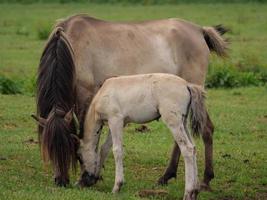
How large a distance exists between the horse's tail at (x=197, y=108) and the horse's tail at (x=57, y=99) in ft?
4.76

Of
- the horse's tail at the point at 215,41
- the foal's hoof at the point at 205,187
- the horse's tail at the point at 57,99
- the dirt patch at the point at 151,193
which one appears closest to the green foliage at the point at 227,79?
the horse's tail at the point at 215,41

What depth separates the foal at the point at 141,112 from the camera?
820 cm

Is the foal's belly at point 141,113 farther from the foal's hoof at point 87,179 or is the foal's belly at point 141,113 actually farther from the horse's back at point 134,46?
the horse's back at point 134,46

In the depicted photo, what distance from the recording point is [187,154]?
8188mm

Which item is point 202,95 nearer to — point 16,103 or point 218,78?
point 16,103

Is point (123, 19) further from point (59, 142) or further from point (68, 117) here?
point (59, 142)

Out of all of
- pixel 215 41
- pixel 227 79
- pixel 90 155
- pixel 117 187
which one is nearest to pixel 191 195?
pixel 117 187

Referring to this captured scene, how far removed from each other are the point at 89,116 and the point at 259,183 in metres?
2.48

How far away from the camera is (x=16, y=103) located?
1527cm

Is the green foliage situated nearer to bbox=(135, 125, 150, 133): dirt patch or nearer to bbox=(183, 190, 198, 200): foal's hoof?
bbox=(135, 125, 150, 133): dirt patch

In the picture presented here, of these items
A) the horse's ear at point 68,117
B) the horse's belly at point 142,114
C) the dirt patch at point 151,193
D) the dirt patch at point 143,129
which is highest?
the horse's belly at point 142,114

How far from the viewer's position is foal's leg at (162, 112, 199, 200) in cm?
816

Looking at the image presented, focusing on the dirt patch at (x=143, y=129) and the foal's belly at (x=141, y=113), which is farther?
the dirt patch at (x=143, y=129)

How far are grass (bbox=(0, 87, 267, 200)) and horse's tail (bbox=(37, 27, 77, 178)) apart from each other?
0.41 m
